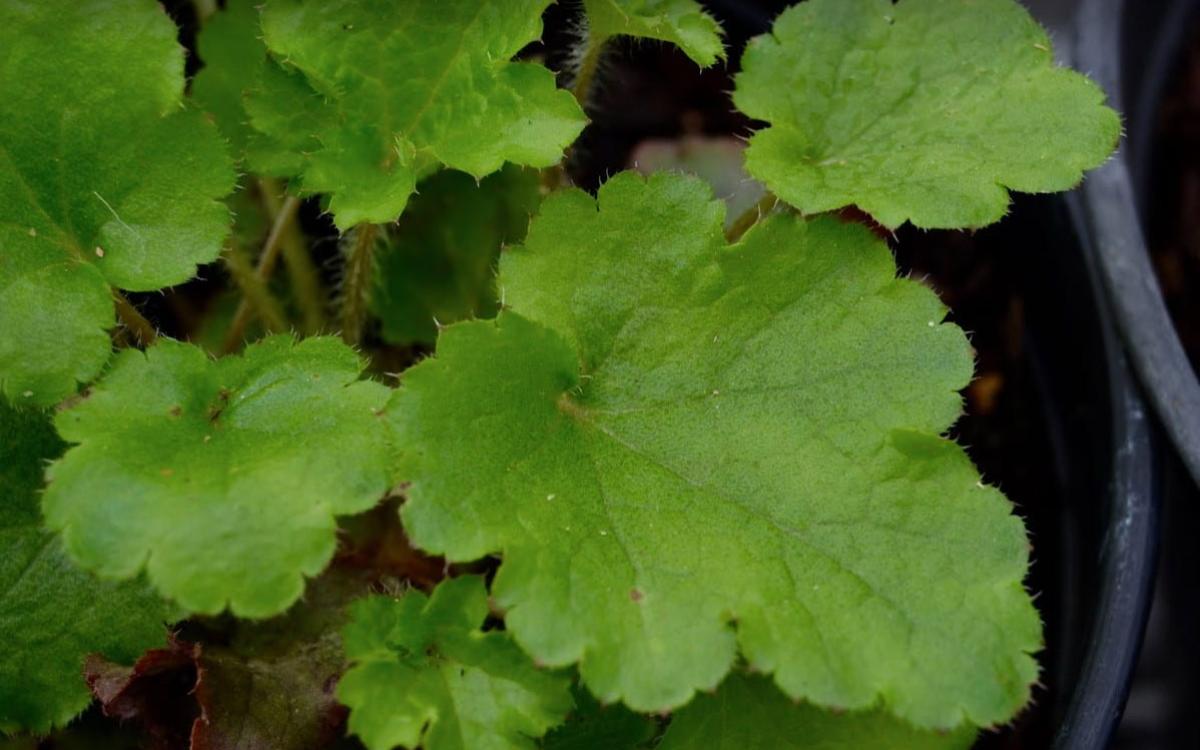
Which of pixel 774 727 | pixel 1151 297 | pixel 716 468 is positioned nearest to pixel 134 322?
pixel 716 468

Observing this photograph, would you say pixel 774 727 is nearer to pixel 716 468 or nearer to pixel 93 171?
pixel 716 468

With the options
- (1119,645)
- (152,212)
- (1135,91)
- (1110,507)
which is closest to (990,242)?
(1135,91)

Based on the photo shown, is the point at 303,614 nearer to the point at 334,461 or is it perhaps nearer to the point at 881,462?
the point at 334,461

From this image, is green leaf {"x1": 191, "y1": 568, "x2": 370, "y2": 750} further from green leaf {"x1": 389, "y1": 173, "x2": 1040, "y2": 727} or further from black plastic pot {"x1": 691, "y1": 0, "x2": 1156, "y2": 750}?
black plastic pot {"x1": 691, "y1": 0, "x2": 1156, "y2": 750}

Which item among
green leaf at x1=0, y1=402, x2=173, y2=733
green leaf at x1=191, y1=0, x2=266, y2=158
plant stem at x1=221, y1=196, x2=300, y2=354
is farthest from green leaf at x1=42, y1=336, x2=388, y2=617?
green leaf at x1=191, y1=0, x2=266, y2=158

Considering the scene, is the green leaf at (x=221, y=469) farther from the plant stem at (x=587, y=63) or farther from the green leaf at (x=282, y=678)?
the plant stem at (x=587, y=63)

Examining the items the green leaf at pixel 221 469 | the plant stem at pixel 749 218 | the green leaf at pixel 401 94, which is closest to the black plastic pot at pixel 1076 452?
the plant stem at pixel 749 218
